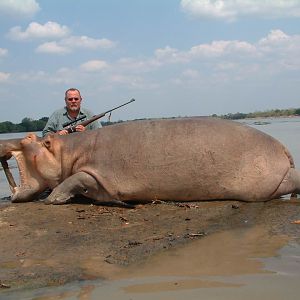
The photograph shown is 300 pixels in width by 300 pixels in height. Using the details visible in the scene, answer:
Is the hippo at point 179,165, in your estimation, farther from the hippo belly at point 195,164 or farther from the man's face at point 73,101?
the man's face at point 73,101

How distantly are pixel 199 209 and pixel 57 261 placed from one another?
278 cm

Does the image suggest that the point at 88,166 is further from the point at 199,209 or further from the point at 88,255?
the point at 88,255

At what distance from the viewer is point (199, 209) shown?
699 cm

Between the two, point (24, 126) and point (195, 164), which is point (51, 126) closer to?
point (195, 164)

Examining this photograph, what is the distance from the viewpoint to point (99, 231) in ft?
19.4

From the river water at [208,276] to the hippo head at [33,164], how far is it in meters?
3.80

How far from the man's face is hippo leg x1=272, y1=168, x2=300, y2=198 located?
4.77m

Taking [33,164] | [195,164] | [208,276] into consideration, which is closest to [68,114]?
[33,164]

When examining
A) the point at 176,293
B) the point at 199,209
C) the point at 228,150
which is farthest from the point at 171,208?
the point at 176,293

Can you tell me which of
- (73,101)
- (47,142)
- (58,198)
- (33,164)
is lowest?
(58,198)

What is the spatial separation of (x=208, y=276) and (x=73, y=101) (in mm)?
6917

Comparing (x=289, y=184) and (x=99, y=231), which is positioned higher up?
(x=289, y=184)

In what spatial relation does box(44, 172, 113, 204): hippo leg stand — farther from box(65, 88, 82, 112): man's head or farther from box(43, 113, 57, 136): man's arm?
box(65, 88, 82, 112): man's head

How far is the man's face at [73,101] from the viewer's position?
33.7 ft
